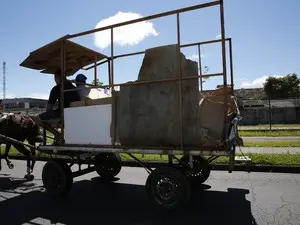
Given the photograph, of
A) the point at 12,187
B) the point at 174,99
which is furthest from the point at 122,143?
the point at 12,187

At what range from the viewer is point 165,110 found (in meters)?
5.15

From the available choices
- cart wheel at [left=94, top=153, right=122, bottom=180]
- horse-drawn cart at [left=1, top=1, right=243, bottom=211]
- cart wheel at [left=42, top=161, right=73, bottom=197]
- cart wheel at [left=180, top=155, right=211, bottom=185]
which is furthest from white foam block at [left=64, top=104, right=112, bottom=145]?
cart wheel at [left=180, top=155, right=211, bottom=185]

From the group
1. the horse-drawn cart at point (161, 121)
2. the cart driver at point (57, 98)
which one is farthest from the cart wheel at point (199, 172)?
the cart driver at point (57, 98)

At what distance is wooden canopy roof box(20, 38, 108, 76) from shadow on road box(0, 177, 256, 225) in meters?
2.96

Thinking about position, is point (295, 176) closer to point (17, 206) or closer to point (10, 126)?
point (17, 206)

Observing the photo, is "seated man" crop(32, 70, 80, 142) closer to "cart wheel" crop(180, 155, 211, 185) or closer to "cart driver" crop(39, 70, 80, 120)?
"cart driver" crop(39, 70, 80, 120)

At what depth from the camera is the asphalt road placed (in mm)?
4953

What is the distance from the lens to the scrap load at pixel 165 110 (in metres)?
4.99

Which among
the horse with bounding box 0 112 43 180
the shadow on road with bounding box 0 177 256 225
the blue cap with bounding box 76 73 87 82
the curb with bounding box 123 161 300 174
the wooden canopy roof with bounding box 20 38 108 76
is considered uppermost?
the wooden canopy roof with bounding box 20 38 108 76

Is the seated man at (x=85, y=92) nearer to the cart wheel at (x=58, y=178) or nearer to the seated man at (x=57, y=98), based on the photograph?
the seated man at (x=57, y=98)

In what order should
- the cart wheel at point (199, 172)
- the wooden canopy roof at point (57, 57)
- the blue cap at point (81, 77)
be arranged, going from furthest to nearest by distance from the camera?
the blue cap at point (81, 77) → the cart wheel at point (199, 172) → the wooden canopy roof at point (57, 57)

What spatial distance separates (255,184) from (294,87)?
62016 millimetres

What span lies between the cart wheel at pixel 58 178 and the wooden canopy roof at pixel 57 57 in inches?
92.6

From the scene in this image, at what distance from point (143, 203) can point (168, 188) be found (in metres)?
1.04
